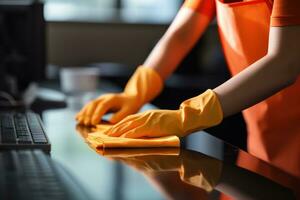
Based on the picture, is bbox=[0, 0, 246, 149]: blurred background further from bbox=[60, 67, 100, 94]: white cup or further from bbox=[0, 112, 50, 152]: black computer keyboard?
bbox=[0, 112, 50, 152]: black computer keyboard

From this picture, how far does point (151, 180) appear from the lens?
3.70ft

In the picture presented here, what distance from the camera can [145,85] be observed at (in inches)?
71.9

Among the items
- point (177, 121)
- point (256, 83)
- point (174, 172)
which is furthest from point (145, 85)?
point (174, 172)

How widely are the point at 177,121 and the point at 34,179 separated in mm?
450

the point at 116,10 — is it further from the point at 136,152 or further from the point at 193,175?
the point at 193,175

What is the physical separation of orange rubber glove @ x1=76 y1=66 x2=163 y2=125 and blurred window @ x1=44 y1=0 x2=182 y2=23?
196 cm

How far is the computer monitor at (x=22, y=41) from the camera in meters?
2.29

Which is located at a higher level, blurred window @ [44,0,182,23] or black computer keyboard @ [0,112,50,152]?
blurred window @ [44,0,182,23]

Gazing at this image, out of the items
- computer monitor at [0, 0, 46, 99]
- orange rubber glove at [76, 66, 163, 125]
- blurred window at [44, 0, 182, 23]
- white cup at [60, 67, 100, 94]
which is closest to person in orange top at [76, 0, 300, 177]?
orange rubber glove at [76, 66, 163, 125]

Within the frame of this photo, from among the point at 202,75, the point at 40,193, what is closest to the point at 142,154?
the point at 40,193

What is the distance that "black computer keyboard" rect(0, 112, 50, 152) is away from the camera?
1366mm

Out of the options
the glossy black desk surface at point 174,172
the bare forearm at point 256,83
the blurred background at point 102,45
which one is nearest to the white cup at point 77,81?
the blurred background at point 102,45

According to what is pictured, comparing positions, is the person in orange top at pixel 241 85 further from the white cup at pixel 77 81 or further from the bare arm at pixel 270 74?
the white cup at pixel 77 81

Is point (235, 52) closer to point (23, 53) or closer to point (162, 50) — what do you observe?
point (162, 50)
